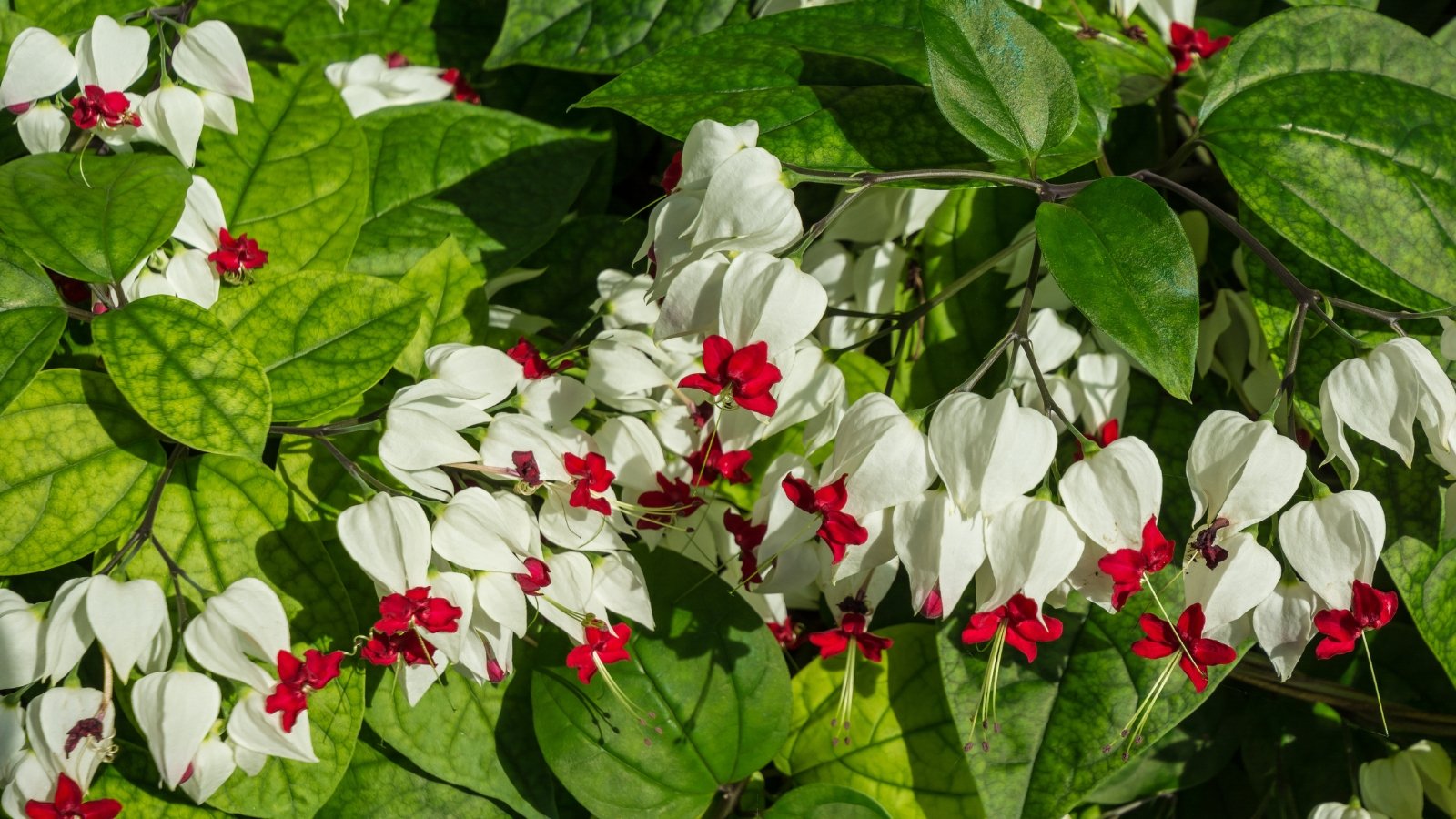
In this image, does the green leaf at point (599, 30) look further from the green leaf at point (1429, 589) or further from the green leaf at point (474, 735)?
the green leaf at point (1429, 589)

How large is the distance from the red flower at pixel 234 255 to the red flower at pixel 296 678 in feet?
1.16

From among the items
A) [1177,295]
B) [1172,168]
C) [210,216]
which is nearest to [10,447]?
[210,216]

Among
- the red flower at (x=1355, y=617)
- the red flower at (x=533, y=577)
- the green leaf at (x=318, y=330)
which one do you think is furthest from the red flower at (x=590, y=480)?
the red flower at (x=1355, y=617)

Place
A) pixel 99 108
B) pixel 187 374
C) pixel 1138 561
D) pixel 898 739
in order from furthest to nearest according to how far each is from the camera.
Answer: pixel 898 739, pixel 99 108, pixel 187 374, pixel 1138 561

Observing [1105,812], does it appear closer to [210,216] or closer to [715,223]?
[715,223]

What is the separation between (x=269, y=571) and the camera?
0.89 m

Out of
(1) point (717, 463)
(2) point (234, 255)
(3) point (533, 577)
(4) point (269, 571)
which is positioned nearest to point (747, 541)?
(1) point (717, 463)

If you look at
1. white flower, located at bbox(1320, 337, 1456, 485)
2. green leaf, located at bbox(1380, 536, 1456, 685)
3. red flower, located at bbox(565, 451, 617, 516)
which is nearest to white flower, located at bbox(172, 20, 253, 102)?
red flower, located at bbox(565, 451, 617, 516)

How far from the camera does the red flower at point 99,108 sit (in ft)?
3.05

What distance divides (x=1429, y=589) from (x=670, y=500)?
0.59 metres

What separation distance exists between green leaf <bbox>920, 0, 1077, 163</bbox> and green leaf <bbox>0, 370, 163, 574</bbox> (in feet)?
2.18

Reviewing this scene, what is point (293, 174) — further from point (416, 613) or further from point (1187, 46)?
point (1187, 46)

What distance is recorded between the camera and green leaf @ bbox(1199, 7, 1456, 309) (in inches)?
34.3

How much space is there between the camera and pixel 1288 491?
2.40ft
